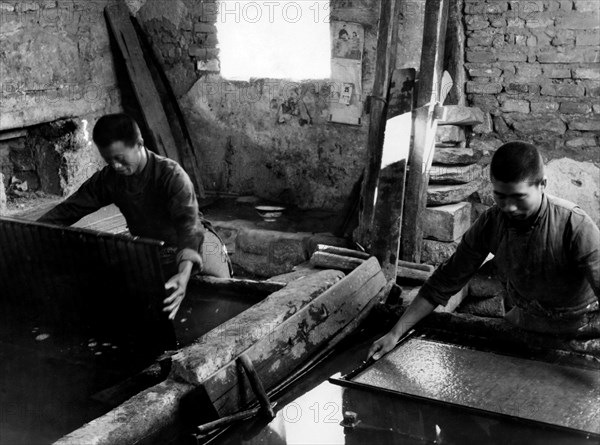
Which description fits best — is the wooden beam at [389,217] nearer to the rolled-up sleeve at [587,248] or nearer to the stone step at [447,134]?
the stone step at [447,134]

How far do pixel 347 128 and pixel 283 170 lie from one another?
899 mm

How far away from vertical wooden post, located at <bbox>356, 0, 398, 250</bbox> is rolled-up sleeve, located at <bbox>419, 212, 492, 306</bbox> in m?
Result: 2.01

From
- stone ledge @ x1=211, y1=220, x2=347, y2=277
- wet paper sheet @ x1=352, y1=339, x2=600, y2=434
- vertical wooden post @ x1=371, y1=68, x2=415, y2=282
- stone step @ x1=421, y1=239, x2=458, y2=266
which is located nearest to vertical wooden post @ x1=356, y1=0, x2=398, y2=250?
vertical wooden post @ x1=371, y1=68, x2=415, y2=282

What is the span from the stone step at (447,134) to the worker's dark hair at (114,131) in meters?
2.82

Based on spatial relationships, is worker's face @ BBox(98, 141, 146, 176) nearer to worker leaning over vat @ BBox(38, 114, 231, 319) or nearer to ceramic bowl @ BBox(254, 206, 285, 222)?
worker leaning over vat @ BBox(38, 114, 231, 319)

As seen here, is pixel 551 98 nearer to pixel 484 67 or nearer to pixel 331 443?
pixel 484 67

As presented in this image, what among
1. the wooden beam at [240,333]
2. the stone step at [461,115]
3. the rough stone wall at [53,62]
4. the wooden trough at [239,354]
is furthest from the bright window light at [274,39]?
the wooden beam at [240,333]

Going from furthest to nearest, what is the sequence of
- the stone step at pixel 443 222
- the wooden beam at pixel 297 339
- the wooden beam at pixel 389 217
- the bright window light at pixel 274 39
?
the bright window light at pixel 274 39, the stone step at pixel 443 222, the wooden beam at pixel 389 217, the wooden beam at pixel 297 339

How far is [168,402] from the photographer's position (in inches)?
114

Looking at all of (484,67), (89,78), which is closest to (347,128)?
(484,67)

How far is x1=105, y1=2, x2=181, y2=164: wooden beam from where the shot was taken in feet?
23.8

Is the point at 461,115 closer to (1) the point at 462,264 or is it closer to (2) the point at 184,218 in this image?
(1) the point at 462,264

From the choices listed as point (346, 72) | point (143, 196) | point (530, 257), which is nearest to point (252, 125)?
point (346, 72)

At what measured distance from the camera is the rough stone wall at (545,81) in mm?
5457
